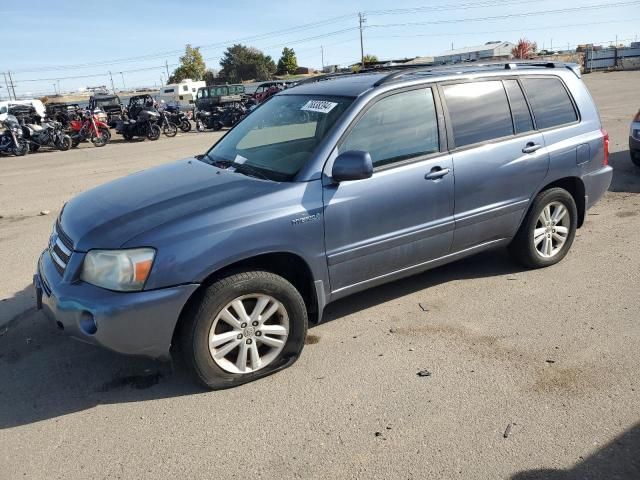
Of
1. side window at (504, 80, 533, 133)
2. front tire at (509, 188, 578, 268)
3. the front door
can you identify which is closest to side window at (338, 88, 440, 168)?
the front door

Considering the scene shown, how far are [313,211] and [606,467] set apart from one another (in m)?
2.04

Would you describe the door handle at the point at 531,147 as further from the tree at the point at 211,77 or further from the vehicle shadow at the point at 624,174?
the tree at the point at 211,77

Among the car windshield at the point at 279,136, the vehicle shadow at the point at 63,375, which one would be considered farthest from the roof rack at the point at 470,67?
the vehicle shadow at the point at 63,375

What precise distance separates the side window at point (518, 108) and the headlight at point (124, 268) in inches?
124

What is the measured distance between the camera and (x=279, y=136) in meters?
4.16

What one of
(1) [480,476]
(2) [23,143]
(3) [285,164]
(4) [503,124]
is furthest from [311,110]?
(2) [23,143]

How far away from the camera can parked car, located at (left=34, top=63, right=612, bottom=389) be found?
301 cm

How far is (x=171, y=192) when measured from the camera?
Result: 3.52 m

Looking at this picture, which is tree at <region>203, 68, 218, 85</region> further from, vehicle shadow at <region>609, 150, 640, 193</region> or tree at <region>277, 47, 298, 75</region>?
vehicle shadow at <region>609, 150, 640, 193</region>

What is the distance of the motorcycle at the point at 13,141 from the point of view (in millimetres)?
16609

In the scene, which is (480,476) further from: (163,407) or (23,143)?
(23,143)

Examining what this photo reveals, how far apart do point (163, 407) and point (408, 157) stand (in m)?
2.30

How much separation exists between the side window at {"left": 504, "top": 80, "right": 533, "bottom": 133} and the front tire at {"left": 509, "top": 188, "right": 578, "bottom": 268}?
596 mm

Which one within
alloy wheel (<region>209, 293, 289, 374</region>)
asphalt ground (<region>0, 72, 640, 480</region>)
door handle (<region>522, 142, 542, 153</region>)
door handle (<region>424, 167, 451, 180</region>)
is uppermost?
door handle (<region>522, 142, 542, 153</region>)
